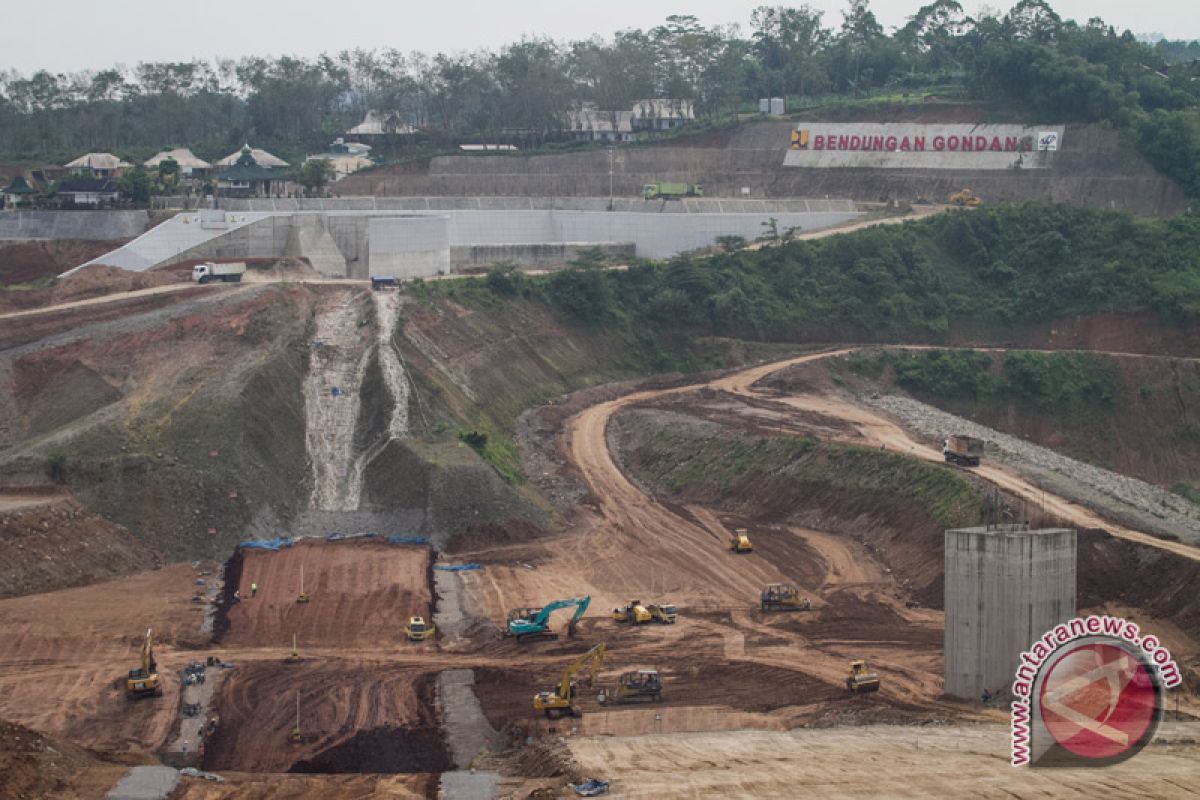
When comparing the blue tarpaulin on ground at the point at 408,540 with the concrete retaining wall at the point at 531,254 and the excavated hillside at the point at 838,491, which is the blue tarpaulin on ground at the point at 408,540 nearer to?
the excavated hillside at the point at 838,491

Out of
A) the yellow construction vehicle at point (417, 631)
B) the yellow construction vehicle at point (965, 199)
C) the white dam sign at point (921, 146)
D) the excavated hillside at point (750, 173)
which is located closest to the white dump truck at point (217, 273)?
the excavated hillside at point (750, 173)

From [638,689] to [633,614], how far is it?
9.69 meters

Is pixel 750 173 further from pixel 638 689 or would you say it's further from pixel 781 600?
pixel 638 689

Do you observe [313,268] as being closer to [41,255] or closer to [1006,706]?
[41,255]

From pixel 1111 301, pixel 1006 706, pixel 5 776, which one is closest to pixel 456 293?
pixel 1111 301

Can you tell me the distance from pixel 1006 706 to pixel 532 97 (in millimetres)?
110540

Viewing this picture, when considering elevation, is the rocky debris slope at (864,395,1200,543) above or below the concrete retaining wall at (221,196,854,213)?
below

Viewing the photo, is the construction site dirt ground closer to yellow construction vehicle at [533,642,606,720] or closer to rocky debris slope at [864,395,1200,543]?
yellow construction vehicle at [533,642,606,720]

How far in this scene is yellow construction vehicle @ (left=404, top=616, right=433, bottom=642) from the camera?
60188mm

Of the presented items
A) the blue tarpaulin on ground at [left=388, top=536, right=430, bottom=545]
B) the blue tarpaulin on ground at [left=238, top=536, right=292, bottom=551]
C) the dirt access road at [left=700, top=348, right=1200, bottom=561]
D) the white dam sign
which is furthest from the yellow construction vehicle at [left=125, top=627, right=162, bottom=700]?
the white dam sign

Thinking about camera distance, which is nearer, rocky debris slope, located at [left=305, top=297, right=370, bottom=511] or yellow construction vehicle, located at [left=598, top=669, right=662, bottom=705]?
yellow construction vehicle, located at [left=598, top=669, right=662, bottom=705]

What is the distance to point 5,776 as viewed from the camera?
4044 centimetres

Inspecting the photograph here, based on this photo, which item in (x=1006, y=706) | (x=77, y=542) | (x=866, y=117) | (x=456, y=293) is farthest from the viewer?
(x=866, y=117)

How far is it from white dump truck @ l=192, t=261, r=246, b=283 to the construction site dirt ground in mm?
28960
